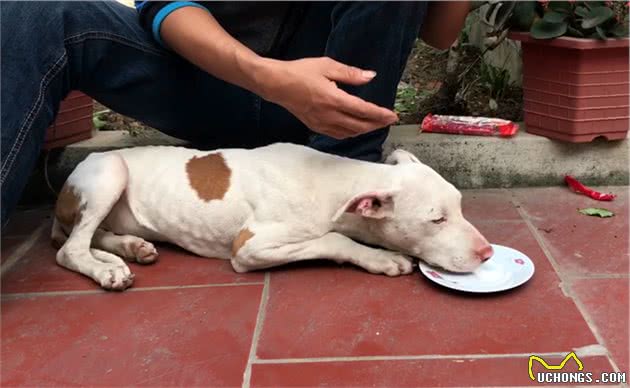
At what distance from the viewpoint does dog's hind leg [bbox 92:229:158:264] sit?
2322 mm

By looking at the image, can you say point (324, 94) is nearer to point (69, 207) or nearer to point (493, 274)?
point (493, 274)

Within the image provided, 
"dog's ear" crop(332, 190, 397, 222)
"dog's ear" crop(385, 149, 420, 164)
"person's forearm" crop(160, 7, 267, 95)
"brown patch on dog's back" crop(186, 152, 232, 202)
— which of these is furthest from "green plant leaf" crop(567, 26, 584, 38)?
"brown patch on dog's back" crop(186, 152, 232, 202)

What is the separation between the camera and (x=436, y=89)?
3467mm

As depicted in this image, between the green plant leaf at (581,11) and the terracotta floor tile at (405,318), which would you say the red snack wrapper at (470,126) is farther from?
the terracotta floor tile at (405,318)

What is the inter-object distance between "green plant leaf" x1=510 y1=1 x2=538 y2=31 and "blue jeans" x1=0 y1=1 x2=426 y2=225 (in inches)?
24.2

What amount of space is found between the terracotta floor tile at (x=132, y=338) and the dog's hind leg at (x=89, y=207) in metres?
0.14

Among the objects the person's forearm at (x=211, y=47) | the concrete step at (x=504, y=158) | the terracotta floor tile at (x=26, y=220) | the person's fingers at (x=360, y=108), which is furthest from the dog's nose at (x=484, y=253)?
the terracotta floor tile at (x=26, y=220)

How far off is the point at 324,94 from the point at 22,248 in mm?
1376

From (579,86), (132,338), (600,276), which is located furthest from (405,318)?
(579,86)

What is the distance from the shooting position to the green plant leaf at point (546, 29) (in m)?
2.68

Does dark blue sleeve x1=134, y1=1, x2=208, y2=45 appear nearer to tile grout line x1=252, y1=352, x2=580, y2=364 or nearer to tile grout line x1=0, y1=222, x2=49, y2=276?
tile grout line x1=0, y1=222, x2=49, y2=276

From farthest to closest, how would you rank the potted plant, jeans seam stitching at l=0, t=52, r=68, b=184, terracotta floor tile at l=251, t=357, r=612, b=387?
the potted plant, jeans seam stitching at l=0, t=52, r=68, b=184, terracotta floor tile at l=251, t=357, r=612, b=387

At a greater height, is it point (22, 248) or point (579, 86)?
point (579, 86)

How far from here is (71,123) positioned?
2.95 meters
